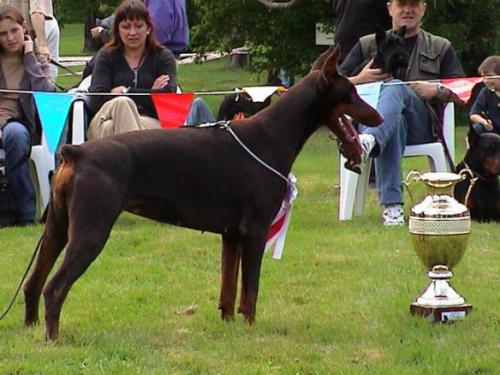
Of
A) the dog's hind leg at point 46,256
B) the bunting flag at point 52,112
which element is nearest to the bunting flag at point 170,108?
the bunting flag at point 52,112

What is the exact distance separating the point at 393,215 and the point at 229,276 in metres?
3.30

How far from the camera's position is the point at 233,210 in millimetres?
5535

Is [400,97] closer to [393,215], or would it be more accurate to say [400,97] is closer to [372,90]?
[372,90]

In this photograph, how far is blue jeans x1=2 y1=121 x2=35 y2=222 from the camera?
910 cm

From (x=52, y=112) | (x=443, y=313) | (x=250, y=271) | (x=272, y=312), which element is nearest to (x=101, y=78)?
(x=52, y=112)

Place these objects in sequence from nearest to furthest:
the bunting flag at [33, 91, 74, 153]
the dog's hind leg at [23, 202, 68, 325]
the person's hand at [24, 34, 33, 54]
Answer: the dog's hind leg at [23, 202, 68, 325] < the bunting flag at [33, 91, 74, 153] < the person's hand at [24, 34, 33, 54]

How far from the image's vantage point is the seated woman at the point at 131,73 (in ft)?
29.8

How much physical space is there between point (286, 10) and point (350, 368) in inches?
612

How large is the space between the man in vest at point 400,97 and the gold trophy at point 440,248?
109 inches

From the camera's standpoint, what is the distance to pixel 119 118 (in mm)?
9000

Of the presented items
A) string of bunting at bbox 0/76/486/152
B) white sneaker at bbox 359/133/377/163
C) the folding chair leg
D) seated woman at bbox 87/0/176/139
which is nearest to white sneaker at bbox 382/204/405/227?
white sneaker at bbox 359/133/377/163

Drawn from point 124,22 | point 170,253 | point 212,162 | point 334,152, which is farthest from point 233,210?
point 334,152

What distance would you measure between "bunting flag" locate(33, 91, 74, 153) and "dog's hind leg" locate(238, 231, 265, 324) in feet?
13.1

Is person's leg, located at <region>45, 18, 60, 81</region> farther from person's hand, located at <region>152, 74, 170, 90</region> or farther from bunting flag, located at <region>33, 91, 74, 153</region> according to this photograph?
person's hand, located at <region>152, 74, 170, 90</region>
